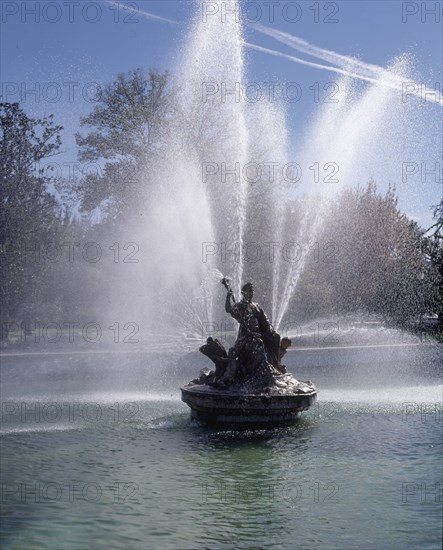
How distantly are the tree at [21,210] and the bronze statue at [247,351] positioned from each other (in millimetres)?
23183

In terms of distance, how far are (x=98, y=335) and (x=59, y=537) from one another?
3024 cm

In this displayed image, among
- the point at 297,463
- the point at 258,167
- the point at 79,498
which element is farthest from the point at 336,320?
the point at 79,498

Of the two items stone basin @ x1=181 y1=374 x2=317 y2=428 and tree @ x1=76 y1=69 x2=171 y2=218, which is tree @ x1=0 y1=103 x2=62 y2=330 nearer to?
tree @ x1=76 y1=69 x2=171 y2=218

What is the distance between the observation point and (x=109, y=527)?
350 inches

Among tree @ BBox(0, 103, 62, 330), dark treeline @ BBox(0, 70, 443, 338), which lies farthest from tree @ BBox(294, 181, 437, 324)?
tree @ BBox(0, 103, 62, 330)

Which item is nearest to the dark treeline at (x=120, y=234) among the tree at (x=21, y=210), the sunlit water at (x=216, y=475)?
the tree at (x=21, y=210)

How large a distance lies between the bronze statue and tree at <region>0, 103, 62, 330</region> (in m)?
23.2

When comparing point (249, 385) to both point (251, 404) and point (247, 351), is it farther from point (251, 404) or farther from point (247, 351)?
point (247, 351)

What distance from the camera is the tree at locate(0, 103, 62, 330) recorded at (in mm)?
37000

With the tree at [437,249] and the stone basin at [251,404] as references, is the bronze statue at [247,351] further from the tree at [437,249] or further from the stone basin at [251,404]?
the tree at [437,249]

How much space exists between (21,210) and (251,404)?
85.9 feet

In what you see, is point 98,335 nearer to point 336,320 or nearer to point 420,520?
point 336,320

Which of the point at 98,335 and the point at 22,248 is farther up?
the point at 22,248

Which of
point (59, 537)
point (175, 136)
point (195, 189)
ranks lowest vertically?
point (59, 537)
